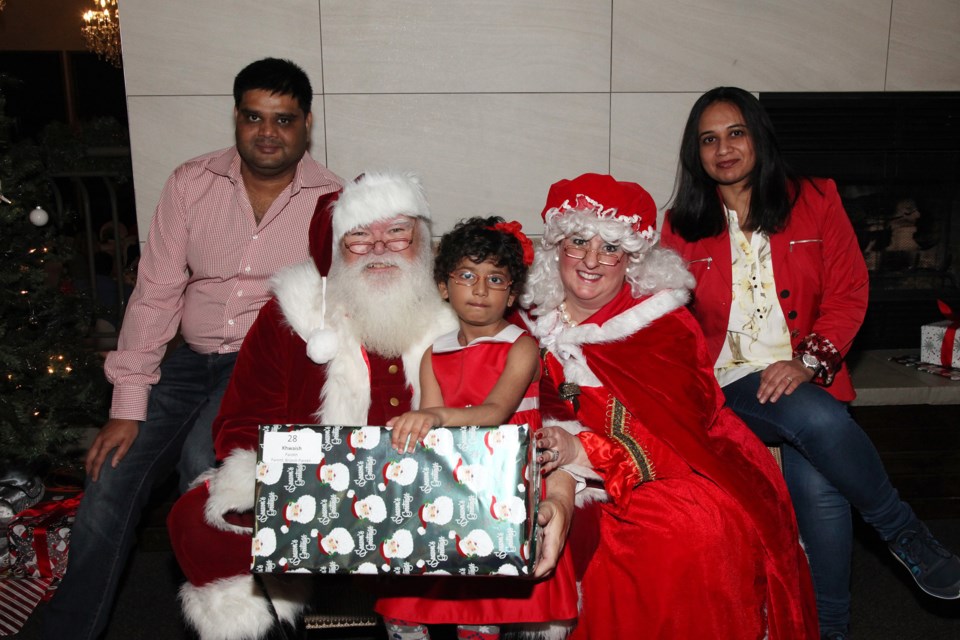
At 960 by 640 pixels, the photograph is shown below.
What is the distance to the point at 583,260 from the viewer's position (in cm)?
218

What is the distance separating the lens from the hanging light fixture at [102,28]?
7.72 m

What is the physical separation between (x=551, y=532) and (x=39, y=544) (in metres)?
2.34

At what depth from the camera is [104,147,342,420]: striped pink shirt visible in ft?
8.55

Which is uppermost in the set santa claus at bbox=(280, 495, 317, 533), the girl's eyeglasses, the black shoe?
the girl's eyeglasses

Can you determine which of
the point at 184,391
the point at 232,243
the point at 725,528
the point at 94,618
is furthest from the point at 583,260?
the point at 94,618

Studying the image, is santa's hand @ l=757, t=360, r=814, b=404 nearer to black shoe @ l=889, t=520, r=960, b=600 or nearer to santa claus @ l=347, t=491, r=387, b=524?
black shoe @ l=889, t=520, r=960, b=600

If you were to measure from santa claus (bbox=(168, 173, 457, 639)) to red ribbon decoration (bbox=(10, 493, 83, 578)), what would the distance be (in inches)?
48.1

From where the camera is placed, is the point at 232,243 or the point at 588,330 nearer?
the point at 588,330

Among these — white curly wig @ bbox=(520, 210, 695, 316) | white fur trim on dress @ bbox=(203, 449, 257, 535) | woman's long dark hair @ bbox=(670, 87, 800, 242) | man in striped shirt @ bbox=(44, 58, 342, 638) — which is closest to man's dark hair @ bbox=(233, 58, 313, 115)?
man in striped shirt @ bbox=(44, 58, 342, 638)

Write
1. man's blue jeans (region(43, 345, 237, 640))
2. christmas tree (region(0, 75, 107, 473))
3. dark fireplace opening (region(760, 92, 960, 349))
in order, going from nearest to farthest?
A: man's blue jeans (region(43, 345, 237, 640)), christmas tree (region(0, 75, 107, 473)), dark fireplace opening (region(760, 92, 960, 349))

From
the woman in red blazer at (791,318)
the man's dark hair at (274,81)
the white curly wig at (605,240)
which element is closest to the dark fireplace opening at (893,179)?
→ the woman in red blazer at (791,318)

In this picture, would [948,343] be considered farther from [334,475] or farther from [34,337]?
[34,337]

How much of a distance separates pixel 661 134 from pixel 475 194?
97 centimetres

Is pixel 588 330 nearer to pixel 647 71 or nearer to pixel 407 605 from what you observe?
pixel 407 605
